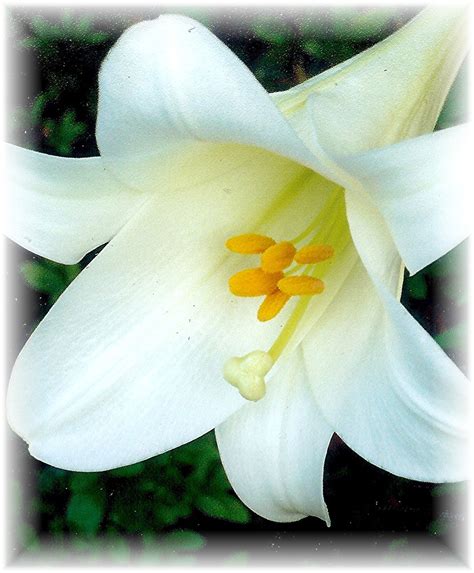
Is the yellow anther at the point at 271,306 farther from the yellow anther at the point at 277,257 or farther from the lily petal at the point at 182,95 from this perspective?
the lily petal at the point at 182,95

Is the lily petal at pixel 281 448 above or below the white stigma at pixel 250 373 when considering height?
below

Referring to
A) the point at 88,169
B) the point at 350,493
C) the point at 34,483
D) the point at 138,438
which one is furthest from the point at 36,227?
the point at 350,493

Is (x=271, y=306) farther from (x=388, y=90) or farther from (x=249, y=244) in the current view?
(x=388, y=90)

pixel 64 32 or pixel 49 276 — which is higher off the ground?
pixel 64 32

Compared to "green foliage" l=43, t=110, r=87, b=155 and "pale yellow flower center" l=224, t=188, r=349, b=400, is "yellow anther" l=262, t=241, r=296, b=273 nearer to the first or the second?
"pale yellow flower center" l=224, t=188, r=349, b=400

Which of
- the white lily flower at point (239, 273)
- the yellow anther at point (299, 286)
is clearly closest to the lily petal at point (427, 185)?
the white lily flower at point (239, 273)

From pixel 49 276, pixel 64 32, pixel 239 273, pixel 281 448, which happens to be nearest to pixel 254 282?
pixel 239 273

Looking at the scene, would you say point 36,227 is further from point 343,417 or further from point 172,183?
point 343,417
